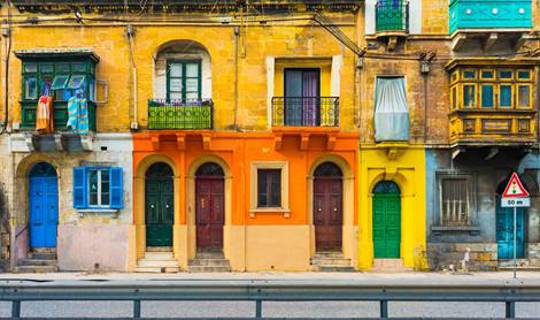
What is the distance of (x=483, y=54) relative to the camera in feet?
64.0

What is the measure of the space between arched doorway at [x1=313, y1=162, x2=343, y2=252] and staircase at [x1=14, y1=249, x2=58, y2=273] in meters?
8.57

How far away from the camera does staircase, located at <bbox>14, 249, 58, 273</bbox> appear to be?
63.4ft

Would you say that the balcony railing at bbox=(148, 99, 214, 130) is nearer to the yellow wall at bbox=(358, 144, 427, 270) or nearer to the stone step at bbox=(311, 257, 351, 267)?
the yellow wall at bbox=(358, 144, 427, 270)

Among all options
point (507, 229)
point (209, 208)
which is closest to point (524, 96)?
point (507, 229)

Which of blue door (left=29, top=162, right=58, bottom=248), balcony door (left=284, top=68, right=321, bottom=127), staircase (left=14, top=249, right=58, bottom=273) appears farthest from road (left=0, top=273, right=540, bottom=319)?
balcony door (left=284, top=68, right=321, bottom=127)

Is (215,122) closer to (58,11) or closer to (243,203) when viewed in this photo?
(243,203)

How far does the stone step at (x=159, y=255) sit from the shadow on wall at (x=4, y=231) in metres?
4.39

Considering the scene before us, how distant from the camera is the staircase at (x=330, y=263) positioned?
1949cm

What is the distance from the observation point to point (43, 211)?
2006 centimetres

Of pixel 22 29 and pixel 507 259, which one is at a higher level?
pixel 22 29

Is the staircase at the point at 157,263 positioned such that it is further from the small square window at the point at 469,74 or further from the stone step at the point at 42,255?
the small square window at the point at 469,74

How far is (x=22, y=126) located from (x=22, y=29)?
3.17 m

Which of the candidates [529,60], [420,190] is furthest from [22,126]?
[529,60]

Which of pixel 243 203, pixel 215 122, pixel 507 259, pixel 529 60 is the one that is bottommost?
pixel 507 259
